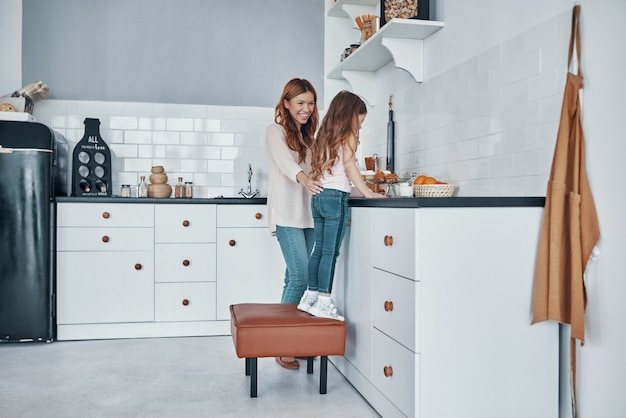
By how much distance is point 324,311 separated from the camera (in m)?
2.68

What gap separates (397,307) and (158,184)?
243cm

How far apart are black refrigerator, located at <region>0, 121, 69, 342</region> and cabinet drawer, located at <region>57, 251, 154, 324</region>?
0.12 metres

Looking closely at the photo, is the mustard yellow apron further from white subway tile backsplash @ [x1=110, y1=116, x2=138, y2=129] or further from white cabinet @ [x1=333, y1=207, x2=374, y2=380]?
white subway tile backsplash @ [x1=110, y1=116, x2=138, y2=129]

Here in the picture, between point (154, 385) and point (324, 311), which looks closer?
point (324, 311)

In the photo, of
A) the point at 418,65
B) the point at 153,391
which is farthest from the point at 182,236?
the point at 418,65

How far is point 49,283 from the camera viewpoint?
3.68 meters

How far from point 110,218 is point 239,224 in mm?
762

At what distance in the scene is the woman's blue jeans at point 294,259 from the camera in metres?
3.04

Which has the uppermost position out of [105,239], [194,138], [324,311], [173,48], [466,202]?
[173,48]

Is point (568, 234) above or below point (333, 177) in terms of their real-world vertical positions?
below

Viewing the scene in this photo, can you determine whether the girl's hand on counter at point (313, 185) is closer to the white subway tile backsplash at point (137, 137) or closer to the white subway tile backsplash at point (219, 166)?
the white subway tile backsplash at point (219, 166)

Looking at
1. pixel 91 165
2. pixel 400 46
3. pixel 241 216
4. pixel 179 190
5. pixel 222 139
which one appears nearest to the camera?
pixel 400 46

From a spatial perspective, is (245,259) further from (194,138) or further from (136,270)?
(194,138)

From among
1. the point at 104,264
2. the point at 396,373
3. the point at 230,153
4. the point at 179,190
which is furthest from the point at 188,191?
the point at 396,373
